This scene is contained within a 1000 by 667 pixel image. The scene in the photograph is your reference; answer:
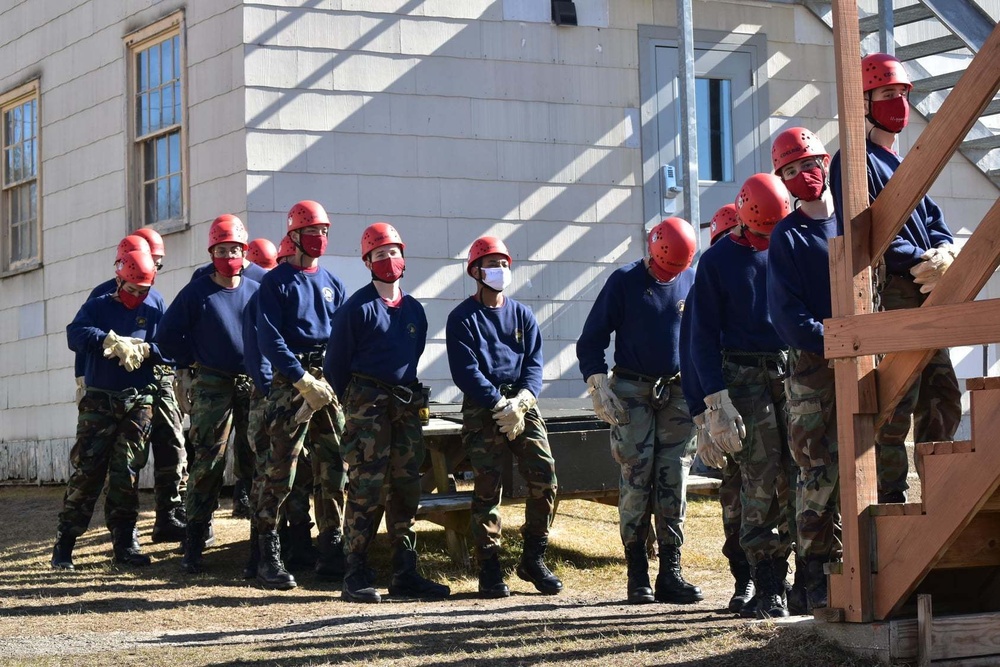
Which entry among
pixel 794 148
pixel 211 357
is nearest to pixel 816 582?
pixel 794 148

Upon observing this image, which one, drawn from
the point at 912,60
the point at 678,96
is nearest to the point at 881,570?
the point at 678,96

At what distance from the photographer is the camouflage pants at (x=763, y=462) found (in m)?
7.41

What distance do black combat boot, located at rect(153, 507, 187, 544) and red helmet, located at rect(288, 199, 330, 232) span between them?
2.79 meters

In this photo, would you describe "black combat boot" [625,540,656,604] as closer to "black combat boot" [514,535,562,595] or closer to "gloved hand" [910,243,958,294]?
"black combat boot" [514,535,562,595]

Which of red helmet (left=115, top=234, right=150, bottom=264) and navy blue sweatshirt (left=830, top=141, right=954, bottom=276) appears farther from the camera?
red helmet (left=115, top=234, right=150, bottom=264)

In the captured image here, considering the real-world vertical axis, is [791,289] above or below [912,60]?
below

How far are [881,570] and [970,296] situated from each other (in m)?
1.20

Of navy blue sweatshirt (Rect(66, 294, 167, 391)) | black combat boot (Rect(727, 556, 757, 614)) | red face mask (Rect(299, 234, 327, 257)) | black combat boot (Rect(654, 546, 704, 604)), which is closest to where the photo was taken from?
black combat boot (Rect(727, 556, 757, 614))

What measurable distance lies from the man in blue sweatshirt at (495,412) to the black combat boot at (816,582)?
242 cm

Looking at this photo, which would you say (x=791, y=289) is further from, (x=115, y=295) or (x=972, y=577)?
(x=115, y=295)

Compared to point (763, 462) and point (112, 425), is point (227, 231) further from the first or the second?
point (763, 462)

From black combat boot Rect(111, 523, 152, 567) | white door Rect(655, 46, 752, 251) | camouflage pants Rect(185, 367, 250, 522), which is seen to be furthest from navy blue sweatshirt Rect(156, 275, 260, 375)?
white door Rect(655, 46, 752, 251)

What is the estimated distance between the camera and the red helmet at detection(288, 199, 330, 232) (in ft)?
30.9

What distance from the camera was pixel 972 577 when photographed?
6844mm
